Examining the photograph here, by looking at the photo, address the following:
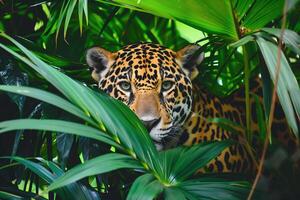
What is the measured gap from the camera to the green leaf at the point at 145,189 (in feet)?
8.73

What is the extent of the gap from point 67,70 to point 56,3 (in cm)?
52

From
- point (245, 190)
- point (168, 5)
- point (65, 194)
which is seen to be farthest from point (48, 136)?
point (245, 190)

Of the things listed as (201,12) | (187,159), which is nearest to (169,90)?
(201,12)

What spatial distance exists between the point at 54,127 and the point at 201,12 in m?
0.81

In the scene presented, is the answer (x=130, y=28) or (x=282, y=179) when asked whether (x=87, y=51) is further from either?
(x=282, y=179)

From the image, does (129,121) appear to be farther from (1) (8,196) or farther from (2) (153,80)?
(2) (153,80)

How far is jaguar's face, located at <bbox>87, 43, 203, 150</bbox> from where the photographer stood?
387 centimetres

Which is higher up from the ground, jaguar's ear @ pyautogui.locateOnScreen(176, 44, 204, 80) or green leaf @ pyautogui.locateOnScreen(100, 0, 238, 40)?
jaguar's ear @ pyautogui.locateOnScreen(176, 44, 204, 80)

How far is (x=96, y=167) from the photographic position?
8.74 ft

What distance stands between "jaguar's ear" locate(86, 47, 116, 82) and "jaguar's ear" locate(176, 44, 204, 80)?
14.1 inches

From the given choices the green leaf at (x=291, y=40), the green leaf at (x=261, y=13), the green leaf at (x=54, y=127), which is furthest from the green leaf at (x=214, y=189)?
the green leaf at (x=261, y=13)

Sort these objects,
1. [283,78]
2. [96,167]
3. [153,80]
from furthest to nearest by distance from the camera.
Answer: [153,80] < [283,78] < [96,167]

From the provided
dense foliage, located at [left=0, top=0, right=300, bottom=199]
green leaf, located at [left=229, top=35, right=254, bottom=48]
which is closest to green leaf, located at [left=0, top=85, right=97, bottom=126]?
dense foliage, located at [left=0, top=0, right=300, bottom=199]

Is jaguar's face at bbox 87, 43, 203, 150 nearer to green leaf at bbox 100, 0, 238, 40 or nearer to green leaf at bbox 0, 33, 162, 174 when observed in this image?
green leaf at bbox 100, 0, 238, 40
